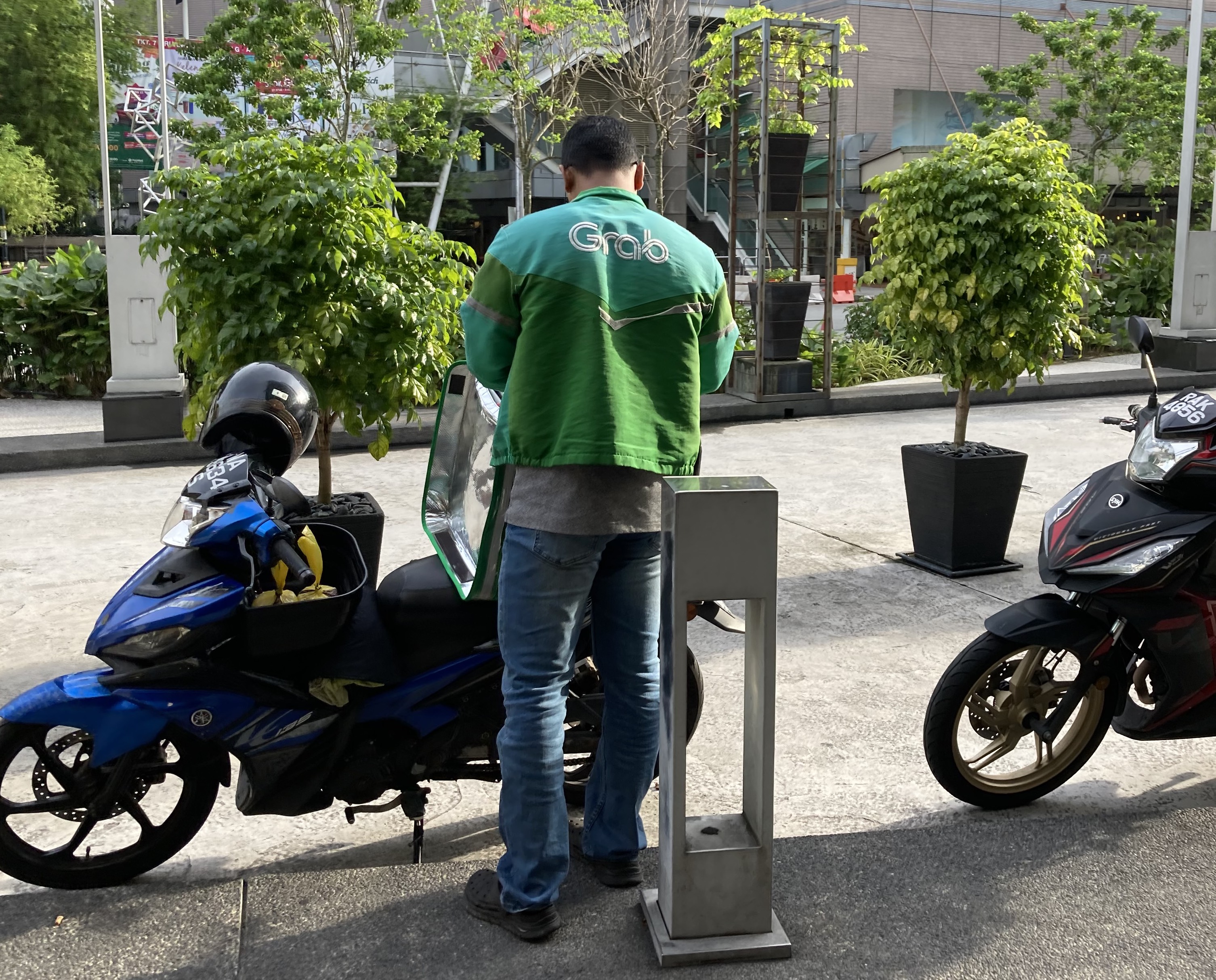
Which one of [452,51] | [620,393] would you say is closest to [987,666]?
[620,393]

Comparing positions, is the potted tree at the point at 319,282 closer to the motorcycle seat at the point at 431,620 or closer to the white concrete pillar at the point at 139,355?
the motorcycle seat at the point at 431,620

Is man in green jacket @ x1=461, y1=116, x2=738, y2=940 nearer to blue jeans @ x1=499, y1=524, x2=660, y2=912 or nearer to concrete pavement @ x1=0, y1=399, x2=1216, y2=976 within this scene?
blue jeans @ x1=499, y1=524, x2=660, y2=912

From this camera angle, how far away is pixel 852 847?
11.2 ft

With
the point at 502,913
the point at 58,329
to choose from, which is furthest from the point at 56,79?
the point at 502,913

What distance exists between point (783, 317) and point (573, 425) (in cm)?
954

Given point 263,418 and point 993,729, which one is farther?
point 993,729

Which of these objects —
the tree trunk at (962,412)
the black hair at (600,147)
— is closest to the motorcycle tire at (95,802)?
the black hair at (600,147)

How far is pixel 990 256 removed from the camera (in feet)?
21.4

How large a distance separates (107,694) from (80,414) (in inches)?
374

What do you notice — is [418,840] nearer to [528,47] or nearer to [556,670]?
[556,670]

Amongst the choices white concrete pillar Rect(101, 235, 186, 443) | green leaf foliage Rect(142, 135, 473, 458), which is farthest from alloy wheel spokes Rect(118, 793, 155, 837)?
white concrete pillar Rect(101, 235, 186, 443)

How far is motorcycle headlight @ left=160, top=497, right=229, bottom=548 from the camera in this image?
3.05 m

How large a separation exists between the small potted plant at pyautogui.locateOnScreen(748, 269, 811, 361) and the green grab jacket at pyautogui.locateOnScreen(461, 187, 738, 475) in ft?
30.2

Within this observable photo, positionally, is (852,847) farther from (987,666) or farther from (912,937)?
(987,666)
